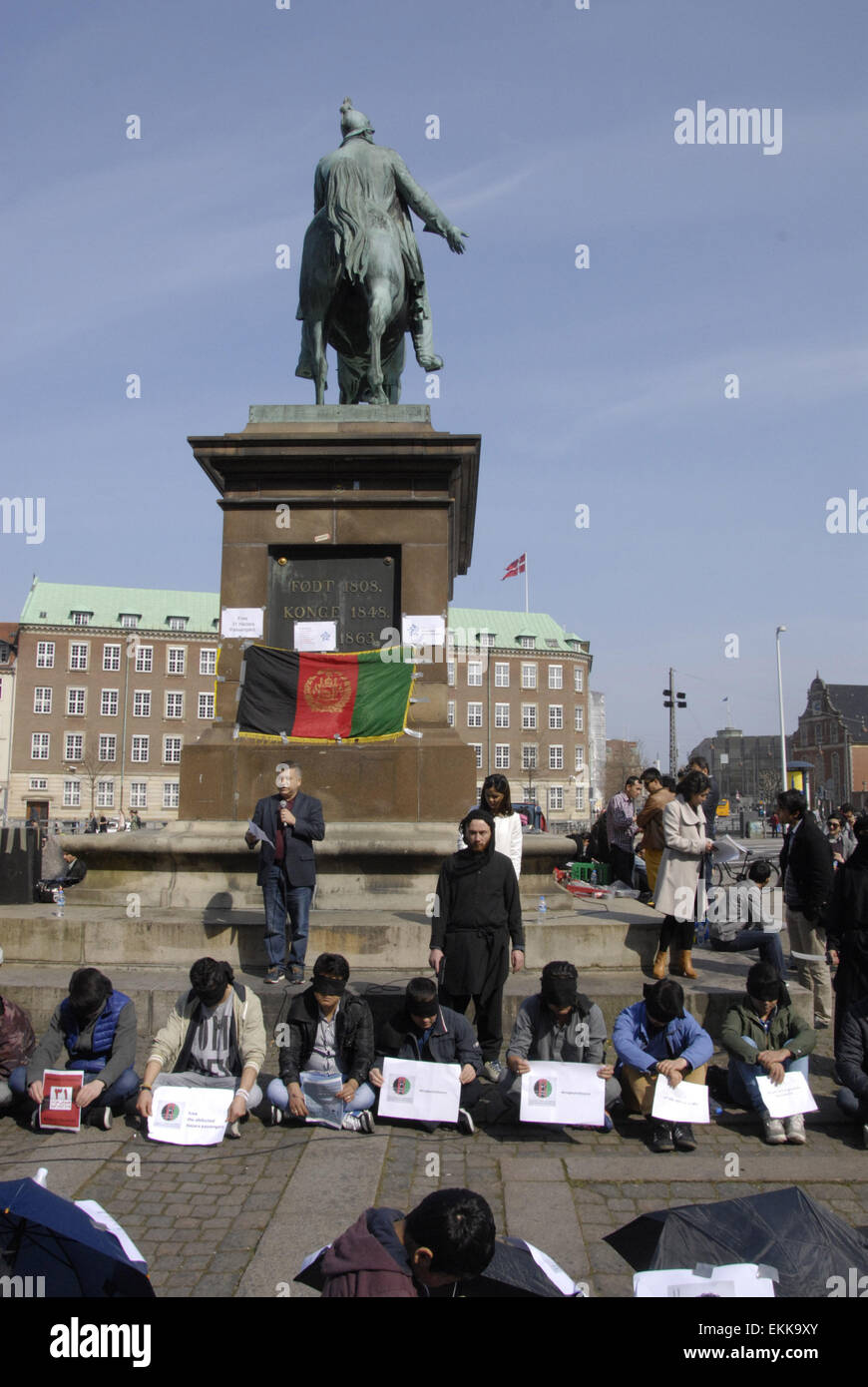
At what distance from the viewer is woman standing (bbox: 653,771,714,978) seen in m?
7.55

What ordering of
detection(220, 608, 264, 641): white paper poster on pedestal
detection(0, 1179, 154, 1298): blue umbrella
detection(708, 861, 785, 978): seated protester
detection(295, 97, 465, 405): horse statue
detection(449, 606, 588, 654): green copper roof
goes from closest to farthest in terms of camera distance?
1. detection(0, 1179, 154, 1298): blue umbrella
2. detection(708, 861, 785, 978): seated protester
3. detection(220, 608, 264, 641): white paper poster on pedestal
4. detection(295, 97, 465, 405): horse statue
5. detection(449, 606, 588, 654): green copper roof

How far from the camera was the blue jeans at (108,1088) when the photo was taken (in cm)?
574

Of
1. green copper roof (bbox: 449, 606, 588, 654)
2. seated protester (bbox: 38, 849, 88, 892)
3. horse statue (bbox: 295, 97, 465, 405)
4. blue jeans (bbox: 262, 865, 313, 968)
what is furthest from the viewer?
green copper roof (bbox: 449, 606, 588, 654)

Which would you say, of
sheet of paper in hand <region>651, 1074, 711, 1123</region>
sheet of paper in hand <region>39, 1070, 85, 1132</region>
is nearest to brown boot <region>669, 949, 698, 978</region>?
sheet of paper in hand <region>651, 1074, 711, 1123</region>

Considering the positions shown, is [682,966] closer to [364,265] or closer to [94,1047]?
[94,1047]

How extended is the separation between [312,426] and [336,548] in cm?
144

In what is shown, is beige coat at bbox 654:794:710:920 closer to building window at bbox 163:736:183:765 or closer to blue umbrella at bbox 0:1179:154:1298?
blue umbrella at bbox 0:1179:154:1298

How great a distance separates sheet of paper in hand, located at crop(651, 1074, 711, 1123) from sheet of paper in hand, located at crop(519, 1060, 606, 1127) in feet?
1.03

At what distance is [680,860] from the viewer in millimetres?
7695

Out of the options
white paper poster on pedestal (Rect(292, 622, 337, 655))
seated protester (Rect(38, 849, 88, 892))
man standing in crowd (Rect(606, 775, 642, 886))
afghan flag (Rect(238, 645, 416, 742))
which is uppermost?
white paper poster on pedestal (Rect(292, 622, 337, 655))

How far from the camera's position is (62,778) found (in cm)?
7575

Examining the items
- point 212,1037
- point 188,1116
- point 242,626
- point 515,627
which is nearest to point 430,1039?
point 212,1037

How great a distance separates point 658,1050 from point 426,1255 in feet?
11.3

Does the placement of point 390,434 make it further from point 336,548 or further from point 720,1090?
point 720,1090
